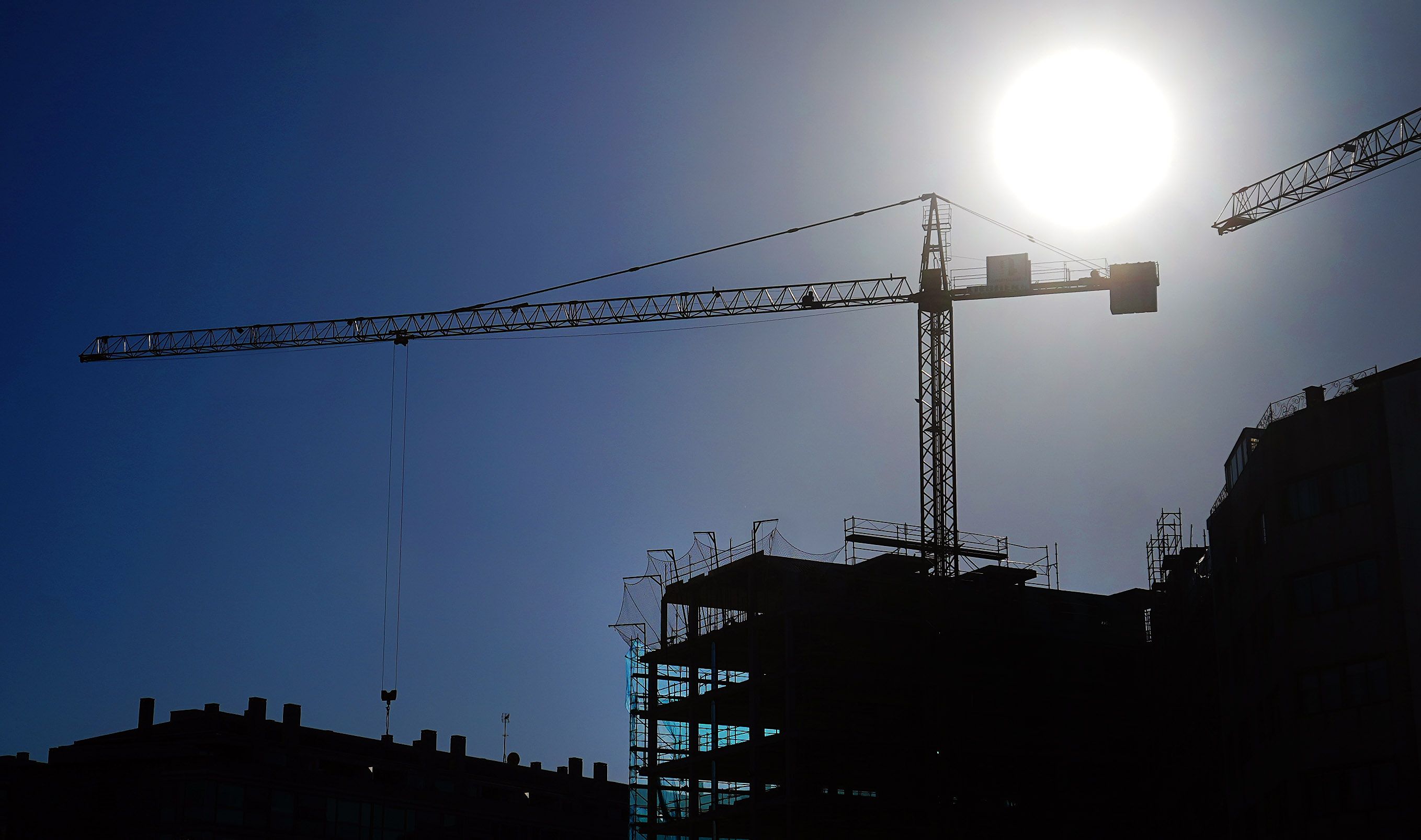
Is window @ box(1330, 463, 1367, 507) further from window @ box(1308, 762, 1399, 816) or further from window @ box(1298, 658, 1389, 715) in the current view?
window @ box(1308, 762, 1399, 816)

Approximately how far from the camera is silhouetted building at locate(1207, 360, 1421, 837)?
56.3m

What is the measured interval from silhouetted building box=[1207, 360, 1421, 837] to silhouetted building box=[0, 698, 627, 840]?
58.9 meters

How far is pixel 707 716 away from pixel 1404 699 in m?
39.6

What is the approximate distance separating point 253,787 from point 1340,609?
64.7 meters

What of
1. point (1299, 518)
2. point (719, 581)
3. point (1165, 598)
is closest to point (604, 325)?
point (719, 581)


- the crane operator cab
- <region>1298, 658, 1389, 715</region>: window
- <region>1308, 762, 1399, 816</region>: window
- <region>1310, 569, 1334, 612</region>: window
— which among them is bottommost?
<region>1308, 762, 1399, 816</region>: window

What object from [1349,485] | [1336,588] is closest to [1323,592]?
[1336,588]

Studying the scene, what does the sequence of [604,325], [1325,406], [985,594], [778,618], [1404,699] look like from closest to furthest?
[1404,699]
[1325,406]
[778,618]
[985,594]
[604,325]

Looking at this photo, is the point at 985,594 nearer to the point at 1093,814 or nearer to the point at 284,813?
the point at 1093,814

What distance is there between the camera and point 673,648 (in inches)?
3460

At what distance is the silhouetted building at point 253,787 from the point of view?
93.8m

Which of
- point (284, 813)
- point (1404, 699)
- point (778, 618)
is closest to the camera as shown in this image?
point (1404, 699)

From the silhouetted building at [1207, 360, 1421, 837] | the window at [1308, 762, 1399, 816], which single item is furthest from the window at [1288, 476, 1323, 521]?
the window at [1308, 762, 1399, 816]

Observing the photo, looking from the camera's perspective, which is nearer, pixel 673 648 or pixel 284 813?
pixel 673 648
